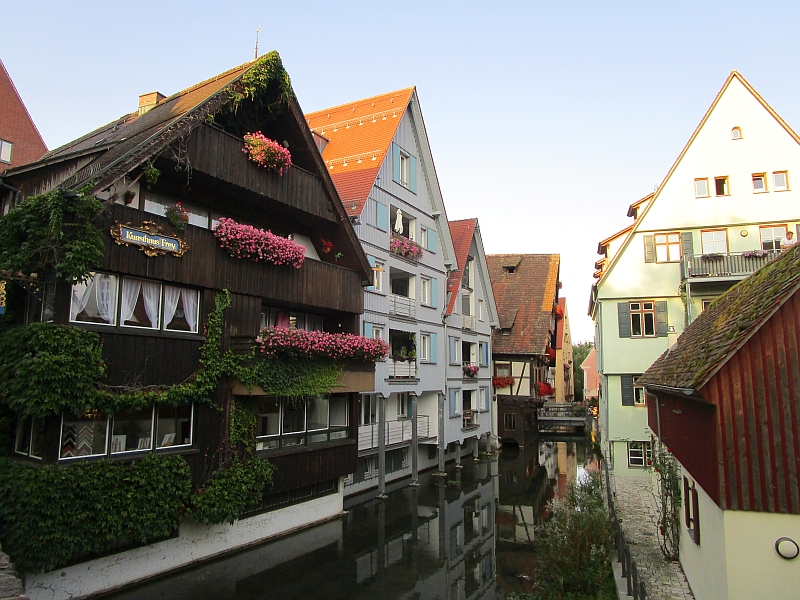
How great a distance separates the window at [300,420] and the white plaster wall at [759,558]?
1094cm

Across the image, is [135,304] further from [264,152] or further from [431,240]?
[431,240]

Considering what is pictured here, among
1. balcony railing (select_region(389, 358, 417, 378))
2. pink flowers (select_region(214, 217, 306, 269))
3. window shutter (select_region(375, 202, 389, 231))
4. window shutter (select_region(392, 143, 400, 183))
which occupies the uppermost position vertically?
window shutter (select_region(392, 143, 400, 183))

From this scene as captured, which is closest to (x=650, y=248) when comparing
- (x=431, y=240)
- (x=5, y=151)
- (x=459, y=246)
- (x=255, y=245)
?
(x=431, y=240)

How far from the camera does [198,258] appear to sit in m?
13.7

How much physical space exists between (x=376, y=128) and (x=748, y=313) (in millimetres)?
19179

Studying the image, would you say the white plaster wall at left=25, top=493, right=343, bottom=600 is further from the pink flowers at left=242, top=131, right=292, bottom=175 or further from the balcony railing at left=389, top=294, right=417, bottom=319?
→ the pink flowers at left=242, top=131, right=292, bottom=175

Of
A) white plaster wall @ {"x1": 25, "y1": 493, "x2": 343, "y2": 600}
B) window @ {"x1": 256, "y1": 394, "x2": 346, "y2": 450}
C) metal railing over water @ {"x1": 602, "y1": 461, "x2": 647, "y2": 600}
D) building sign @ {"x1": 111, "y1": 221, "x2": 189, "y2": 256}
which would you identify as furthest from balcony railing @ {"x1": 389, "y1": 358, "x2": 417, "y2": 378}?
building sign @ {"x1": 111, "y1": 221, "x2": 189, "y2": 256}

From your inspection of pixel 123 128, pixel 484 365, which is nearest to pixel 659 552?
pixel 123 128

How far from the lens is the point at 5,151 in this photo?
3009 centimetres

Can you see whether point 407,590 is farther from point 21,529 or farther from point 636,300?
point 636,300

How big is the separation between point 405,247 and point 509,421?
738 inches

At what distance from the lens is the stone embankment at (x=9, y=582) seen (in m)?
9.12

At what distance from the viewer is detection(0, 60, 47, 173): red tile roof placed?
3028 centimetres

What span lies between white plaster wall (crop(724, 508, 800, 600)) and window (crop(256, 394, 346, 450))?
1094 centimetres
